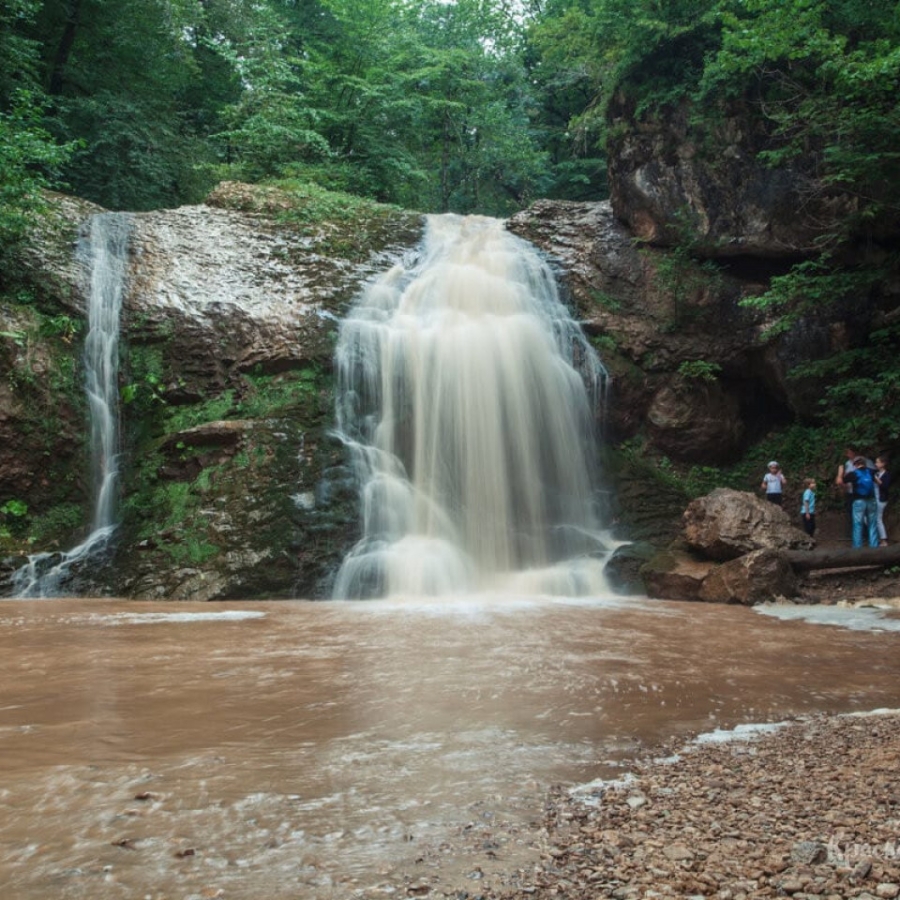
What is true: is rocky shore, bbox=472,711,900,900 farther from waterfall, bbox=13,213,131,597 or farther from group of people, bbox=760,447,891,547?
waterfall, bbox=13,213,131,597

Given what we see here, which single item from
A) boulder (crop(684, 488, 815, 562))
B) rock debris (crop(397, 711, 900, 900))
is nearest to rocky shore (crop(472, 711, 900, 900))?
rock debris (crop(397, 711, 900, 900))

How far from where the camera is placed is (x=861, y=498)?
11.0 m

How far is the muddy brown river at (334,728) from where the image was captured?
2.09m

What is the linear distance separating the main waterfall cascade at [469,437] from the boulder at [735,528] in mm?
1512

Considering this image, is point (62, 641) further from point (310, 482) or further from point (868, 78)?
point (868, 78)

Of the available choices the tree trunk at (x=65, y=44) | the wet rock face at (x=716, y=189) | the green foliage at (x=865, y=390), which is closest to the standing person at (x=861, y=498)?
the green foliage at (x=865, y=390)

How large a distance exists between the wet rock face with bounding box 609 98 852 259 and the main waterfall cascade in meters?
2.71

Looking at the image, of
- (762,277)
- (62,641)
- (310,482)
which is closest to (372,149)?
(762,277)

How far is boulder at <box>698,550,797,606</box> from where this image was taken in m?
9.09

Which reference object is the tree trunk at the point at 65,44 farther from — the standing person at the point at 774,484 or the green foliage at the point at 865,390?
the standing person at the point at 774,484

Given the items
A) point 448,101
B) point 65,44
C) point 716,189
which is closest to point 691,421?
point 716,189

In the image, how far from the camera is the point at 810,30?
1059 centimetres

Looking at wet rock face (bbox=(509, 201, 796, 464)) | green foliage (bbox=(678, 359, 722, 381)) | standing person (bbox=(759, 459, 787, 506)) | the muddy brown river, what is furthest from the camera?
wet rock face (bbox=(509, 201, 796, 464))

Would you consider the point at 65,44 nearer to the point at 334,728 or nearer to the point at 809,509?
the point at 809,509
